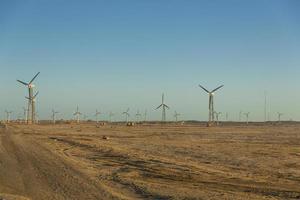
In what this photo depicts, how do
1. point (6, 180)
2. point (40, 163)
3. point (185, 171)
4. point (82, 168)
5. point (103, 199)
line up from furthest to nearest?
point (40, 163)
point (82, 168)
point (185, 171)
point (6, 180)
point (103, 199)

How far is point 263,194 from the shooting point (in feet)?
64.4

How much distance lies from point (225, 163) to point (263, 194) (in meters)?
13.4

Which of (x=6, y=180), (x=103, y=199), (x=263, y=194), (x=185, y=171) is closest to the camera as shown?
(x=103, y=199)

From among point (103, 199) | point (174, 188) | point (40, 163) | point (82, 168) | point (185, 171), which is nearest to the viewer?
point (103, 199)

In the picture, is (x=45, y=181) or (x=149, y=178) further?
(x=149, y=178)

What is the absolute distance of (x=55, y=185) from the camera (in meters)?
22.4

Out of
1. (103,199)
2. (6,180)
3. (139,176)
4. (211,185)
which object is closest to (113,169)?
(139,176)

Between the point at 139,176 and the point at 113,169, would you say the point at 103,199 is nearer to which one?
the point at 139,176

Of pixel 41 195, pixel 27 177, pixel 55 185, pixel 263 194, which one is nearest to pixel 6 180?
pixel 27 177

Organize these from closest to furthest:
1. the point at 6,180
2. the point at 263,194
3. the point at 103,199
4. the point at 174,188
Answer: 1. the point at 103,199
2. the point at 263,194
3. the point at 174,188
4. the point at 6,180

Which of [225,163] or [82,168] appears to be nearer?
[82,168]

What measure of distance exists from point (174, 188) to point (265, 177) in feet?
18.5

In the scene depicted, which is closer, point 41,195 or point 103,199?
point 103,199

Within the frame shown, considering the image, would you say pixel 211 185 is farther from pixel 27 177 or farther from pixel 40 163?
pixel 40 163
